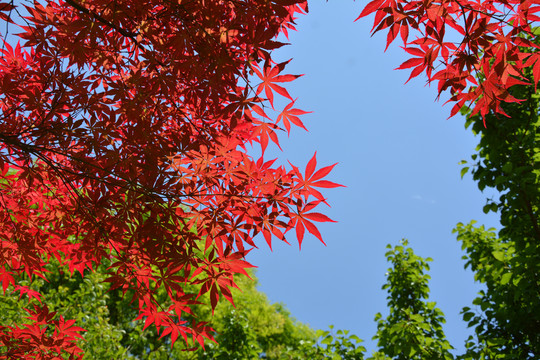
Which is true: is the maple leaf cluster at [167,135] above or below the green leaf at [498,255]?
below

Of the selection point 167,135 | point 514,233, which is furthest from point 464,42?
point 514,233

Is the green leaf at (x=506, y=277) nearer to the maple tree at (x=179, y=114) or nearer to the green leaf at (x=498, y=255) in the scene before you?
the green leaf at (x=498, y=255)

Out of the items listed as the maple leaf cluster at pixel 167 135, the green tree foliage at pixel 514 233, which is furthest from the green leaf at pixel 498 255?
the maple leaf cluster at pixel 167 135

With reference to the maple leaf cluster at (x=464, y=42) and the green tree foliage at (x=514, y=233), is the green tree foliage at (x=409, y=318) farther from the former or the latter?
the maple leaf cluster at (x=464, y=42)

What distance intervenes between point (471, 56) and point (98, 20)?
6.01ft

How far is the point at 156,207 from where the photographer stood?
2053 mm

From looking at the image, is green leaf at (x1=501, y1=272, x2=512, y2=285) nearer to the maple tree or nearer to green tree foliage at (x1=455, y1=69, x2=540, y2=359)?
green tree foliage at (x1=455, y1=69, x2=540, y2=359)

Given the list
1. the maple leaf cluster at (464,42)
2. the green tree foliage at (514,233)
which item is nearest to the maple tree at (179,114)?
the maple leaf cluster at (464,42)

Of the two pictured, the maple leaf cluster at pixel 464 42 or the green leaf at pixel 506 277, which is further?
the green leaf at pixel 506 277

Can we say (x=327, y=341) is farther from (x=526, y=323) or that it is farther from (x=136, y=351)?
(x=136, y=351)

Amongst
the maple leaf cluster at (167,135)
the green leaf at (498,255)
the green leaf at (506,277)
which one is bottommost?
the maple leaf cluster at (167,135)

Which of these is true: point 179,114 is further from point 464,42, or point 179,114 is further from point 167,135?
point 464,42

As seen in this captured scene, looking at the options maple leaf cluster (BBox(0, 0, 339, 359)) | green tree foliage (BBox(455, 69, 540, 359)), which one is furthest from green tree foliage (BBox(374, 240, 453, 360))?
maple leaf cluster (BBox(0, 0, 339, 359))

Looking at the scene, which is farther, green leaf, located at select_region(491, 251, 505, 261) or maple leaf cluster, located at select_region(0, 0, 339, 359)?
green leaf, located at select_region(491, 251, 505, 261)
